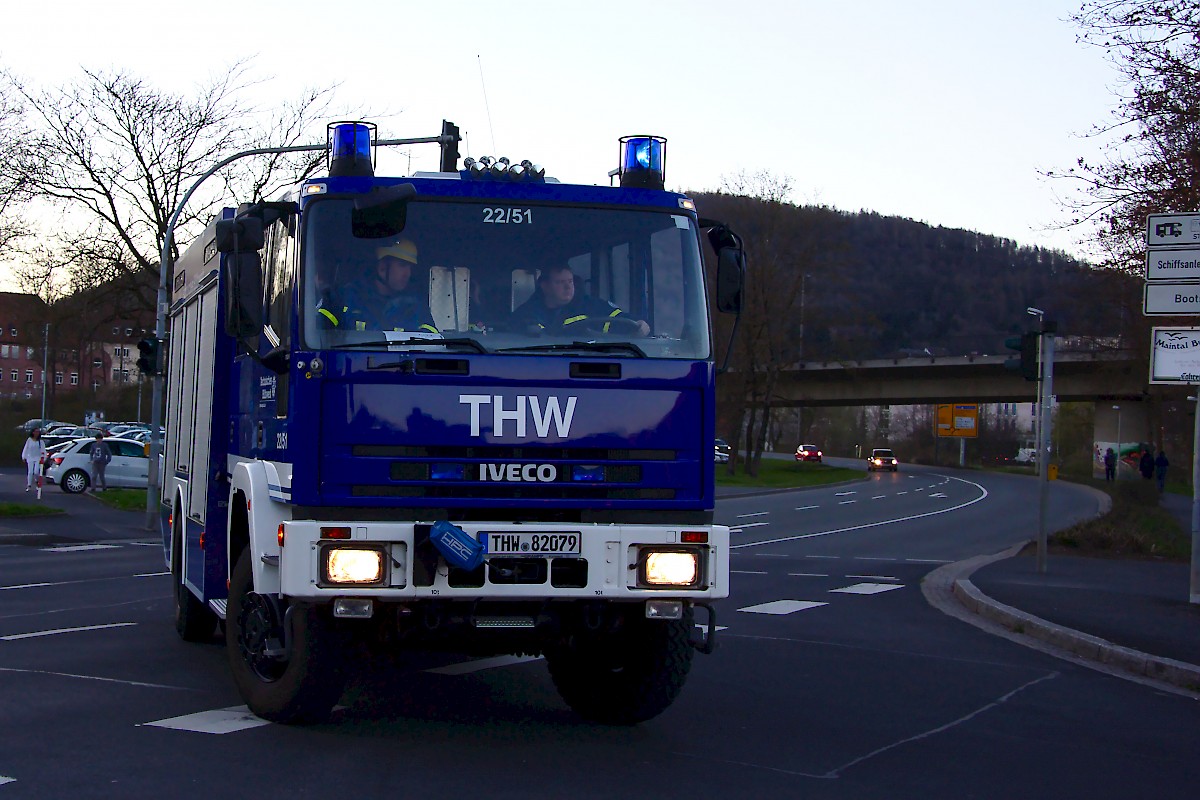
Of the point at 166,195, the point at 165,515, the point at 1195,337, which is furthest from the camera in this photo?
the point at 166,195

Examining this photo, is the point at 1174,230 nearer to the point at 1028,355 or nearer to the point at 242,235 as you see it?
the point at 1028,355

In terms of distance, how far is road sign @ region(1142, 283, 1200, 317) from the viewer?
557 inches

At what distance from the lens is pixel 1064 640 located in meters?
11.9

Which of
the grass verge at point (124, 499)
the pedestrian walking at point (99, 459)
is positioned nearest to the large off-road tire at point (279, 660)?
Answer: the grass verge at point (124, 499)

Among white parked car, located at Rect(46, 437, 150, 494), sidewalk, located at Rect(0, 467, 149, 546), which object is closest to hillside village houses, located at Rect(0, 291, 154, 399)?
white parked car, located at Rect(46, 437, 150, 494)

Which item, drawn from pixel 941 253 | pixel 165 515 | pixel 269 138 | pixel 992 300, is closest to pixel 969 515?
pixel 269 138

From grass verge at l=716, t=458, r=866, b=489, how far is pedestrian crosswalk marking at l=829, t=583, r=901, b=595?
37.5 m

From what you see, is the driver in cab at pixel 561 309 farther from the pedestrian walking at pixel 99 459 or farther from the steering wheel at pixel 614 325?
the pedestrian walking at pixel 99 459

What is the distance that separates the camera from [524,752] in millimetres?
6688

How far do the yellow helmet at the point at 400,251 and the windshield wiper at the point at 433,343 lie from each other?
0.41 m

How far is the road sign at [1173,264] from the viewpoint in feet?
46.4

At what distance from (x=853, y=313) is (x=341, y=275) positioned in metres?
62.1

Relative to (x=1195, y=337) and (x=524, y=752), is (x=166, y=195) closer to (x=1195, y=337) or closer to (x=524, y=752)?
(x=1195, y=337)

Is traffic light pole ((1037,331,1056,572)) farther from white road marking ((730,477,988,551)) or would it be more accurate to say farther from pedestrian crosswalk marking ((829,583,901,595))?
white road marking ((730,477,988,551))
